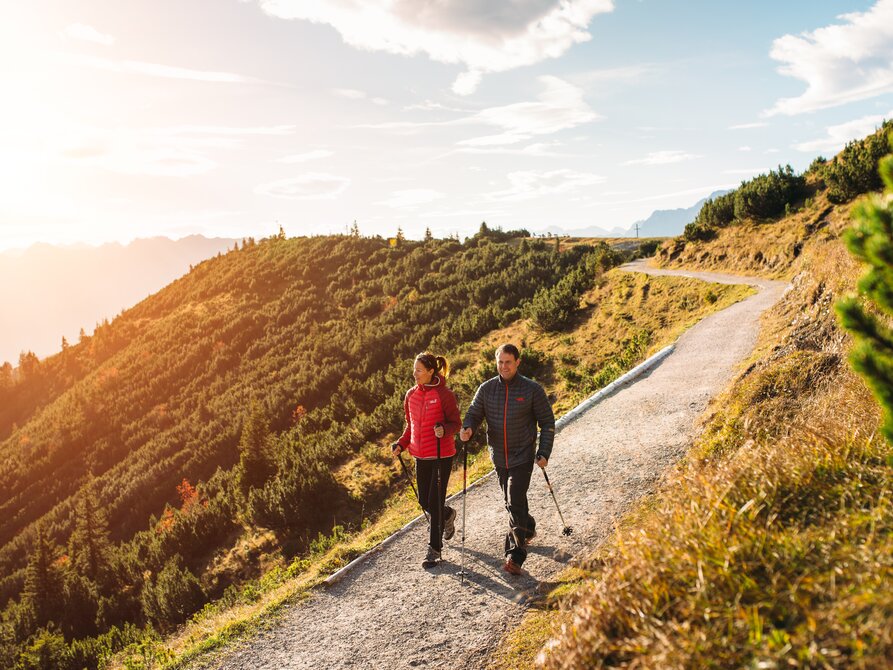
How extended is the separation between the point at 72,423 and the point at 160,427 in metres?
16.9

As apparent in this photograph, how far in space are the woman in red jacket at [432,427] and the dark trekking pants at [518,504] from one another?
2.48 feet

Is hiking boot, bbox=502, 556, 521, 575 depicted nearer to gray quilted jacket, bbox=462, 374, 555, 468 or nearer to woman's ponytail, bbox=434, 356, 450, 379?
gray quilted jacket, bbox=462, 374, 555, 468

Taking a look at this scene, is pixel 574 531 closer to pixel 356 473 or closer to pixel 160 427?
pixel 356 473

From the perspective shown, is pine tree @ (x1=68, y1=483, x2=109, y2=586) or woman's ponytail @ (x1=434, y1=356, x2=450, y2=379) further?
pine tree @ (x1=68, y1=483, x2=109, y2=586)

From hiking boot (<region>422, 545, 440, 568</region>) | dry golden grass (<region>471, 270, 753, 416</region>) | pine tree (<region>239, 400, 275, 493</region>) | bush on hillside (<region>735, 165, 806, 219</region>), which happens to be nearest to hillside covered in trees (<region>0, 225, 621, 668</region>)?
pine tree (<region>239, 400, 275, 493</region>)

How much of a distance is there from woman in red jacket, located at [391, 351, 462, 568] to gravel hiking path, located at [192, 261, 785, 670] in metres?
0.91

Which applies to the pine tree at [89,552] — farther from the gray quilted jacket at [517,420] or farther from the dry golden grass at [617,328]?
the gray quilted jacket at [517,420]

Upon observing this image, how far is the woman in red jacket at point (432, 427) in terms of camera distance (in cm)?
611

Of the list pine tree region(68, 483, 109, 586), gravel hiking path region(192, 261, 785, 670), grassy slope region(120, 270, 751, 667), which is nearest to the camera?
gravel hiking path region(192, 261, 785, 670)

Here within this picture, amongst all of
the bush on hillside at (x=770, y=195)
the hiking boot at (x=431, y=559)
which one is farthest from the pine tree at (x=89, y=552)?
the bush on hillside at (x=770, y=195)

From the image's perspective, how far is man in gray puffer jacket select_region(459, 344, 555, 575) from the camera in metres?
5.69

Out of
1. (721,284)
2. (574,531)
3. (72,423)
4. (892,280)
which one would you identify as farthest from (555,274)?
(72,423)

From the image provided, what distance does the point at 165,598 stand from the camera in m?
17.1

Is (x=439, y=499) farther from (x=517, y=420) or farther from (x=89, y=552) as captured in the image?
(x=89, y=552)
